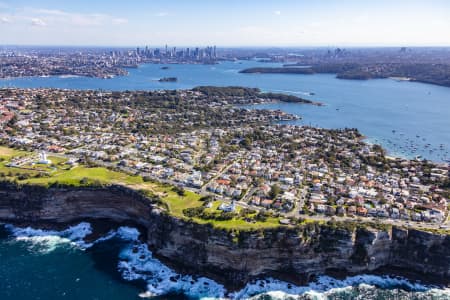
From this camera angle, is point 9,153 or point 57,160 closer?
point 57,160

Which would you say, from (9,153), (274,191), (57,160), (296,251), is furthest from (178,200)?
(9,153)

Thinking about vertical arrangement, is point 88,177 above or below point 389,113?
below

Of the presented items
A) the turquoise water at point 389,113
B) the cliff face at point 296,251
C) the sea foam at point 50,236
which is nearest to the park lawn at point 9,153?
the sea foam at point 50,236

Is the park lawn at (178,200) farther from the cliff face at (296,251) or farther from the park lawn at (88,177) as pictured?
the park lawn at (88,177)

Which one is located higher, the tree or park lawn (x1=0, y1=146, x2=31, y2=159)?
park lawn (x1=0, y1=146, x2=31, y2=159)

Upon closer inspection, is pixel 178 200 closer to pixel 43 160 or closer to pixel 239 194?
pixel 239 194

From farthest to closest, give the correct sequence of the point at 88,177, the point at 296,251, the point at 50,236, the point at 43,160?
1. the point at 43,160
2. the point at 88,177
3. the point at 50,236
4. the point at 296,251

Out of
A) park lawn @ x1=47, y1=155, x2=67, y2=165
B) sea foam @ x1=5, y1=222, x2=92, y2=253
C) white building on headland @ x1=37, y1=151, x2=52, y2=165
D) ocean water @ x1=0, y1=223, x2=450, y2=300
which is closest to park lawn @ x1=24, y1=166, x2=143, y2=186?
park lawn @ x1=47, y1=155, x2=67, y2=165

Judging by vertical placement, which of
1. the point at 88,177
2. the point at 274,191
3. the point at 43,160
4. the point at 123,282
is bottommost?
the point at 123,282

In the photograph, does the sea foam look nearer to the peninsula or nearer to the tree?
the peninsula
